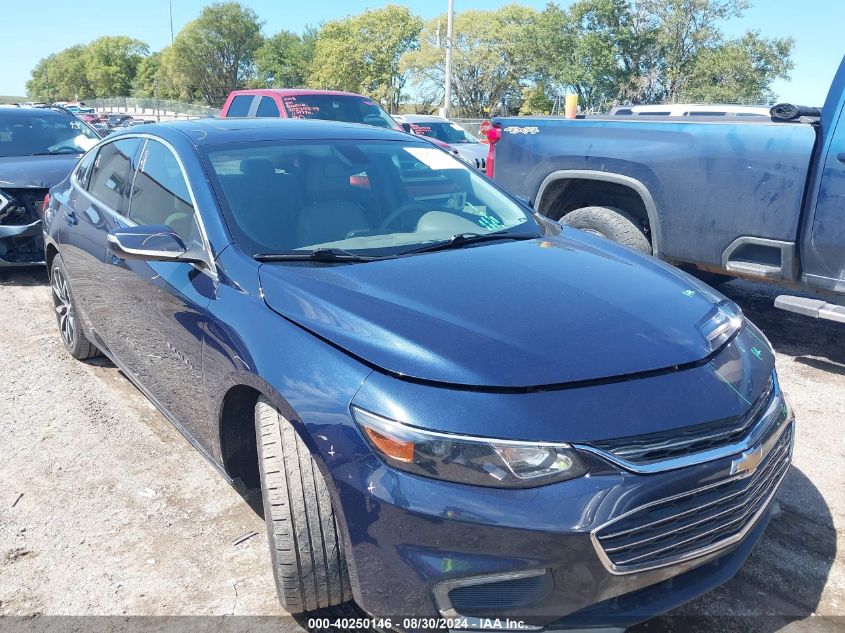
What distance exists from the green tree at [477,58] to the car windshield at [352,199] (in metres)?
52.6

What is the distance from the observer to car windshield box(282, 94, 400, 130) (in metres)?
10.7

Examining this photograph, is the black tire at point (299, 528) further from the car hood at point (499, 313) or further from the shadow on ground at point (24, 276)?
the shadow on ground at point (24, 276)

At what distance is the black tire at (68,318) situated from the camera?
471cm

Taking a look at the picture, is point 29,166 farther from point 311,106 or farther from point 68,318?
point 311,106

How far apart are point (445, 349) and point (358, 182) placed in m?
1.51

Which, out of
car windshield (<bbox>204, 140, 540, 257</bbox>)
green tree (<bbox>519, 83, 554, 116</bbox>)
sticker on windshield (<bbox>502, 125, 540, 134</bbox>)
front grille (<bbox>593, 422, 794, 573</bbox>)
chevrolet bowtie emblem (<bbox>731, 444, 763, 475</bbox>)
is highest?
green tree (<bbox>519, 83, 554, 116</bbox>)

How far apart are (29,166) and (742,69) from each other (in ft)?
123

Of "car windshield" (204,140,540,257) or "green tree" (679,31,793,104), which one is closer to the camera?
"car windshield" (204,140,540,257)

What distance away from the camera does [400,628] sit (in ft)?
6.51

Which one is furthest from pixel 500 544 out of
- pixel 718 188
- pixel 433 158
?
pixel 718 188

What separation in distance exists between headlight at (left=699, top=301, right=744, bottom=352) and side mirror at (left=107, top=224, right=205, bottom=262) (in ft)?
6.09

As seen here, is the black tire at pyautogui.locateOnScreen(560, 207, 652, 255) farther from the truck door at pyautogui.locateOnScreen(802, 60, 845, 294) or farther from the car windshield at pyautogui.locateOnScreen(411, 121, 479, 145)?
the car windshield at pyautogui.locateOnScreen(411, 121, 479, 145)

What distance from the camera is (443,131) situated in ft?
52.1

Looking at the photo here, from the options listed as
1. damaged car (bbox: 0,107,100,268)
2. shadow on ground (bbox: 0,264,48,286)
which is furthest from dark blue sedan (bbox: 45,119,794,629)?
shadow on ground (bbox: 0,264,48,286)
